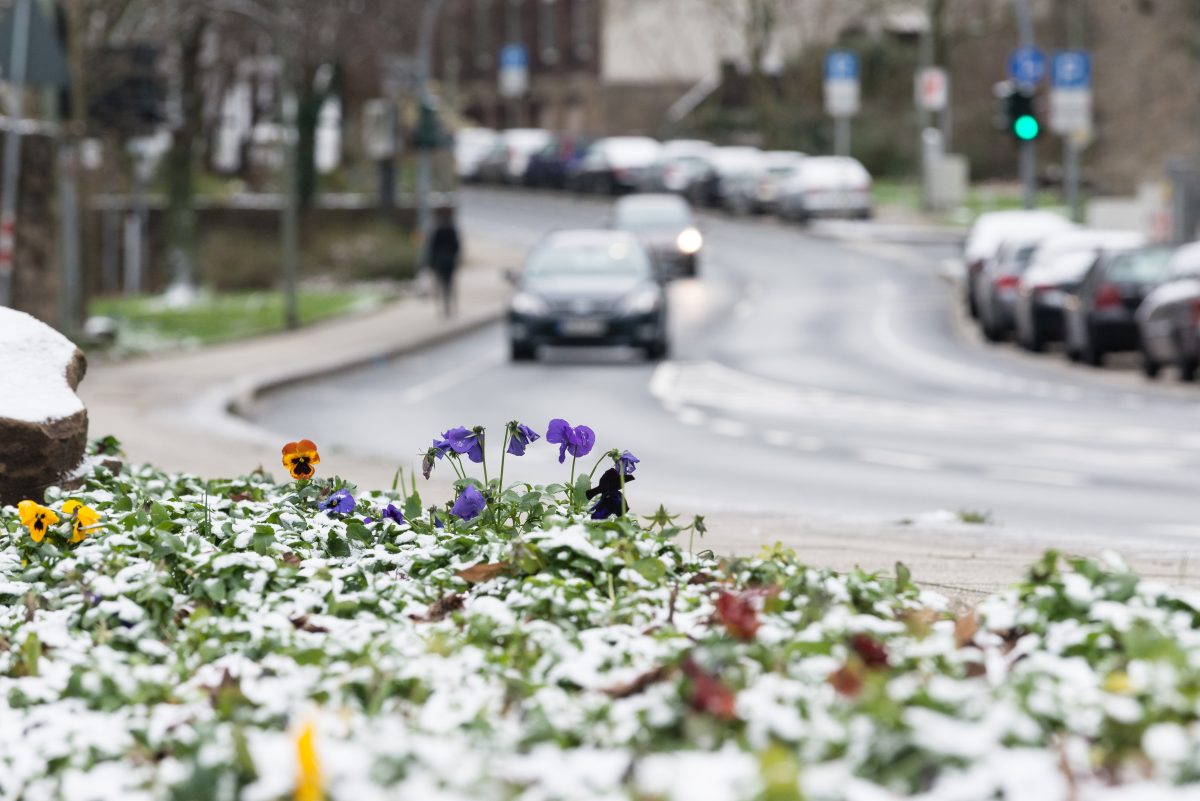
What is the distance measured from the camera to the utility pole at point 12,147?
2103cm

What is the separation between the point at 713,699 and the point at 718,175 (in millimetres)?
65133

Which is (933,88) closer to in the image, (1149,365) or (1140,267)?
(1140,267)

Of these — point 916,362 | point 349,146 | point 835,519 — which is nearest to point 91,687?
point 835,519

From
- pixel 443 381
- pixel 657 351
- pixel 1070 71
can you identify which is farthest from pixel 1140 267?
pixel 1070 71

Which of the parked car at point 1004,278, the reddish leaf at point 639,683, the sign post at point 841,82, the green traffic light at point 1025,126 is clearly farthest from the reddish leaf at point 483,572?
the sign post at point 841,82

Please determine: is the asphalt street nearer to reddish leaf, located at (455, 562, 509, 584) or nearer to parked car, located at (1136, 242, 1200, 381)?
parked car, located at (1136, 242, 1200, 381)

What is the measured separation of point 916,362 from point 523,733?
28.1m

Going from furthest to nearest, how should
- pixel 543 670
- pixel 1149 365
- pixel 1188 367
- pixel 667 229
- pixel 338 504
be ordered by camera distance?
1. pixel 667 229
2. pixel 1149 365
3. pixel 1188 367
4. pixel 338 504
5. pixel 543 670

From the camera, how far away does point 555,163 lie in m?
78.2

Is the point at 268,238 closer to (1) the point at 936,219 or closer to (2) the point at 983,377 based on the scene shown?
(1) the point at 936,219

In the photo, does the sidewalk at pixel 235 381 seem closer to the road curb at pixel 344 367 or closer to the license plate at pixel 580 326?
the road curb at pixel 344 367

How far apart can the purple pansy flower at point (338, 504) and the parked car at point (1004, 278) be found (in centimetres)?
2855

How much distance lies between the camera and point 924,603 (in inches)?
255

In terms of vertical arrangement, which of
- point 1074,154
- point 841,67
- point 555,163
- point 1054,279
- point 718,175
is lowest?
point 555,163
